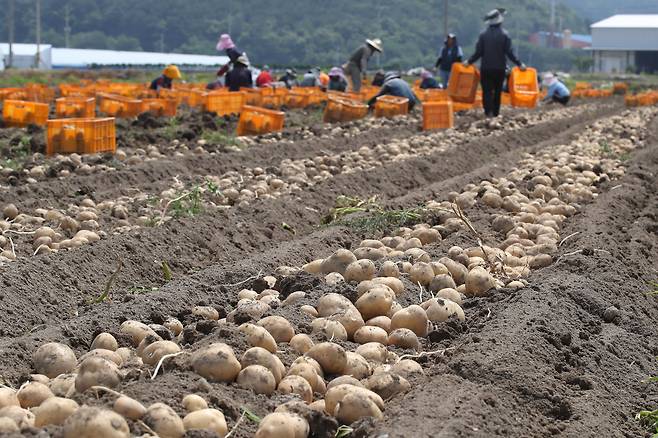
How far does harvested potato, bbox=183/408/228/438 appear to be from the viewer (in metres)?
3.30

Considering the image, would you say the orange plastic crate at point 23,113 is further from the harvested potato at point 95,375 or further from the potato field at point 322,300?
the harvested potato at point 95,375

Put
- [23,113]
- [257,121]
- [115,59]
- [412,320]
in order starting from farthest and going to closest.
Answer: [115,59]
[23,113]
[257,121]
[412,320]

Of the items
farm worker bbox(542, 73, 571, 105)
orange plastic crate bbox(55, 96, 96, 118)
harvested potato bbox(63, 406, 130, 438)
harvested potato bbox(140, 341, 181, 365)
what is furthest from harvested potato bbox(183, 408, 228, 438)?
farm worker bbox(542, 73, 571, 105)

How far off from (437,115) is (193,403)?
12183 millimetres

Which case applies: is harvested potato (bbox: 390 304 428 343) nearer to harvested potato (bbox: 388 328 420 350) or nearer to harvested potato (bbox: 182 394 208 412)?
harvested potato (bbox: 388 328 420 350)

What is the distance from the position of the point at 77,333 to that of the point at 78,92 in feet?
60.5

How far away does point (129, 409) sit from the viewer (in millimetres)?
3227

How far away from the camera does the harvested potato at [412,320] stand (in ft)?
15.4

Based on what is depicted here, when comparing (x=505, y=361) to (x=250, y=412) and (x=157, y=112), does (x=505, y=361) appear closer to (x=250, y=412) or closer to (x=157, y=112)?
(x=250, y=412)

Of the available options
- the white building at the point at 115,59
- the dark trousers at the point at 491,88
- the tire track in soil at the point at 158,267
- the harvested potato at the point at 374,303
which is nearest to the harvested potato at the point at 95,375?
the tire track in soil at the point at 158,267

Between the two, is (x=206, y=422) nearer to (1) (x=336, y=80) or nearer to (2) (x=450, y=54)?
(2) (x=450, y=54)

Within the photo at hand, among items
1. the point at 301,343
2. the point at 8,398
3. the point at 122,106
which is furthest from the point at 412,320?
the point at 122,106

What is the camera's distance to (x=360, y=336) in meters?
4.55

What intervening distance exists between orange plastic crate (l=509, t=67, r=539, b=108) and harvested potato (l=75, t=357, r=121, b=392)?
60.5 feet
